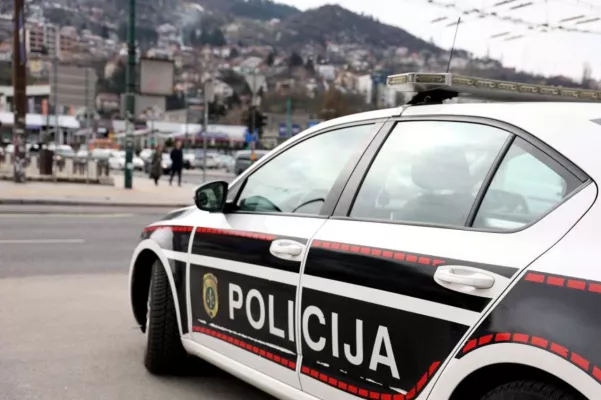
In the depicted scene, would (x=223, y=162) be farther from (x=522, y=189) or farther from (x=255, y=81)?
(x=522, y=189)

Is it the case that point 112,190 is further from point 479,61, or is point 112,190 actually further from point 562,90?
point 562,90

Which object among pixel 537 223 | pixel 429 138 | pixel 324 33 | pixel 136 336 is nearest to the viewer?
pixel 537 223

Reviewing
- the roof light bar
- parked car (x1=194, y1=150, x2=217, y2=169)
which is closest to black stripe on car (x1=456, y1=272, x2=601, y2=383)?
the roof light bar

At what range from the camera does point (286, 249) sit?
10.2ft

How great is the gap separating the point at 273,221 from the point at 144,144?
336 feet

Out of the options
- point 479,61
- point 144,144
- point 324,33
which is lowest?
point 144,144

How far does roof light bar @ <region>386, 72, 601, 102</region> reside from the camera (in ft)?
9.70

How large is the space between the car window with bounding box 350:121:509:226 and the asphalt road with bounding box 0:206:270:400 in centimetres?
171

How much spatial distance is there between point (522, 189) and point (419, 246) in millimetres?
441

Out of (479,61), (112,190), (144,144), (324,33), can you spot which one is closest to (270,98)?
(144,144)

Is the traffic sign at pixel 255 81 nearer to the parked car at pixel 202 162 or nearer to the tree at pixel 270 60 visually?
the parked car at pixel 202 162

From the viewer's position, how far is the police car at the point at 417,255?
2.11 meters

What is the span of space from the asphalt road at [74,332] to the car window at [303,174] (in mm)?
1254

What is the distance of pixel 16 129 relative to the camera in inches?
837
